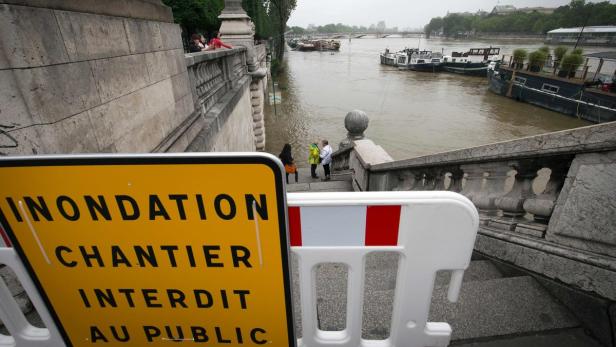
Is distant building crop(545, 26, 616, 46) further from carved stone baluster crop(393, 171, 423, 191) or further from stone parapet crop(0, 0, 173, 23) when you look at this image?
stone parapet crop(0, 0, 173, 23)

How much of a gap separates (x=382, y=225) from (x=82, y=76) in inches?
89.4

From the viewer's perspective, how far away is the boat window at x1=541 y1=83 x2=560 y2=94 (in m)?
22.8

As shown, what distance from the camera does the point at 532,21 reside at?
101562 millimetres

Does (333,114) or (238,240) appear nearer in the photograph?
(238,240)

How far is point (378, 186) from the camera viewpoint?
520 cm

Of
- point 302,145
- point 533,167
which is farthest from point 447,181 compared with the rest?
point 302,145

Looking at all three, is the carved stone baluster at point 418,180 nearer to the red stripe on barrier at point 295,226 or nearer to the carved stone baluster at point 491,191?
the carved stone baluster at point 491,191

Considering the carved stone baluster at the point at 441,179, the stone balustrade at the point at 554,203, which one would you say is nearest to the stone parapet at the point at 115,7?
the stone balustrade at the point at 554,203

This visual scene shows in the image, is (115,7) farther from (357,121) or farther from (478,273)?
(357,121)

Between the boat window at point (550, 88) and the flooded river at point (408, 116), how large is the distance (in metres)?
1.55

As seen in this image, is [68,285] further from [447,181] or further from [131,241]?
[447,181]

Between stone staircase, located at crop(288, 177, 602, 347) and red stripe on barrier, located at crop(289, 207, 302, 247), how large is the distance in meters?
0.97

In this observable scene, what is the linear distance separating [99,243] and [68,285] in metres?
0.33

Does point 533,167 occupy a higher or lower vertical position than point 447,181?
higher
